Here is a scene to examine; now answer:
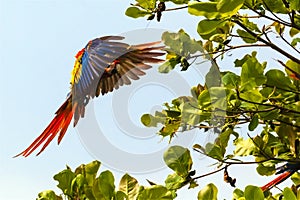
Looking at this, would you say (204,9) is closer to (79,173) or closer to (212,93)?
(212,93)

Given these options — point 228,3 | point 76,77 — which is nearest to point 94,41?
point 76,77

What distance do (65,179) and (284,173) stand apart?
1036 mm

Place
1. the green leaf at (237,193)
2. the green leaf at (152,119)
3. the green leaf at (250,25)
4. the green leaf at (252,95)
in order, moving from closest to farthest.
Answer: the green leaf at (252,95)
the green leaf at (237,193)
the green leaf at (250,25)
the green leaf at (152,119)

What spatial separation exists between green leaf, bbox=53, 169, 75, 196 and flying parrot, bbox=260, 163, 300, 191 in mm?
933

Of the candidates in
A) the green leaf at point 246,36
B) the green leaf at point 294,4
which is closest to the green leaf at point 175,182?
the green leaf at point 246,36

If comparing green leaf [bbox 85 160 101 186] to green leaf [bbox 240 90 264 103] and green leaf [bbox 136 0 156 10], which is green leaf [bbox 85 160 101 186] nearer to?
green leaf [bbox 240 90 264 103]

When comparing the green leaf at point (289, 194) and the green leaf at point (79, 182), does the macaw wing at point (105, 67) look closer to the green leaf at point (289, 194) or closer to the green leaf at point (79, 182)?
the green leaf at point (79, 182)

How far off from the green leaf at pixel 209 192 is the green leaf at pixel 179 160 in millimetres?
336

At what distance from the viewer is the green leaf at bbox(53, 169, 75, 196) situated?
192cm

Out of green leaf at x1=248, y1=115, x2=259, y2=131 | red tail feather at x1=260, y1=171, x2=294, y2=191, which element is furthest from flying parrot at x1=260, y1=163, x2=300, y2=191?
green leaf at x1=248, y1=115, x2=259, y2=131

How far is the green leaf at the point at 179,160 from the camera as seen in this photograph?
2182 millimetres

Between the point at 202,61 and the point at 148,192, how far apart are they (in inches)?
34.3

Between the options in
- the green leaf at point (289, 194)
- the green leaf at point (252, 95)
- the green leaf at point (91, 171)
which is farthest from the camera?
the green leaf at point (91, 171)

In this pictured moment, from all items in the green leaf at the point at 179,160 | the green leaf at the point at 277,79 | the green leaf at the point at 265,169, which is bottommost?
the green leaf at the point at 265,169
